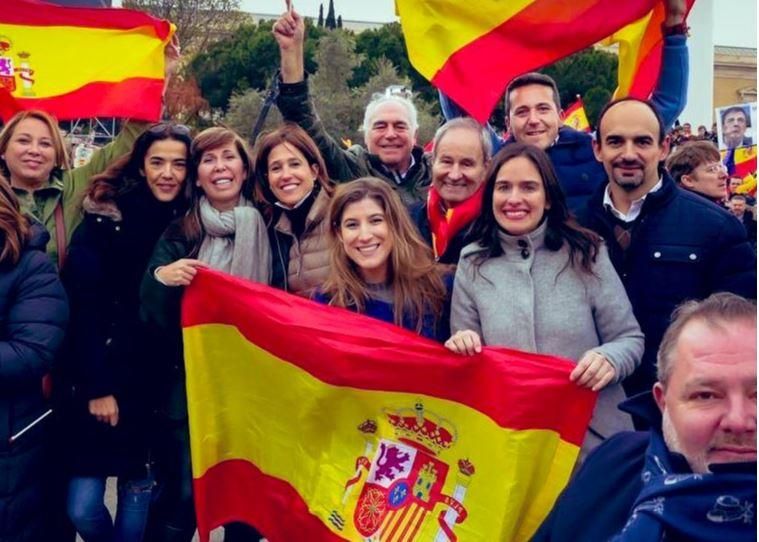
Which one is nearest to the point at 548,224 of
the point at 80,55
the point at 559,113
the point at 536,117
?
the point at 536,117

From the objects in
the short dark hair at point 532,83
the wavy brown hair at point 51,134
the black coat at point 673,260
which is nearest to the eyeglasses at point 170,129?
the wavy brown hair at point 51,134

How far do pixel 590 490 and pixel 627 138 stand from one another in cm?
156

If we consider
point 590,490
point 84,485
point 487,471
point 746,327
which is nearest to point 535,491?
point 487,471

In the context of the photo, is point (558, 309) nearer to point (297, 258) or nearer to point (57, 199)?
point (297, 258)

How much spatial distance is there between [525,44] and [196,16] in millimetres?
36107

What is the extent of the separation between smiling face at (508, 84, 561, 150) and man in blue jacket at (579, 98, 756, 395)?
2.31 feet

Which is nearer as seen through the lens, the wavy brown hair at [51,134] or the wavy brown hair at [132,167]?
the wavy brown hair at [132,167]

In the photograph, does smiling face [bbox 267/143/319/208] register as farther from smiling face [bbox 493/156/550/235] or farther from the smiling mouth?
smiling face [bbox 493/156/550/235]

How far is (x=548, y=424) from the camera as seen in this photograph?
10.6ft

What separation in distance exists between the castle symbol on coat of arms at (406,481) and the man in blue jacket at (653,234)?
738 mm

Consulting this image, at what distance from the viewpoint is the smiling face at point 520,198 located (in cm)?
344

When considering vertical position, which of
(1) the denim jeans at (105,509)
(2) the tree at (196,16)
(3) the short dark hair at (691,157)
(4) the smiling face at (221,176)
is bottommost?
(1) the denim jeans at (105,509)

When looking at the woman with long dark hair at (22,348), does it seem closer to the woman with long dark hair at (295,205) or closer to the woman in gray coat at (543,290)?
the woman with long dark hair at (295,205)

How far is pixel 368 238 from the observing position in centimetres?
367
